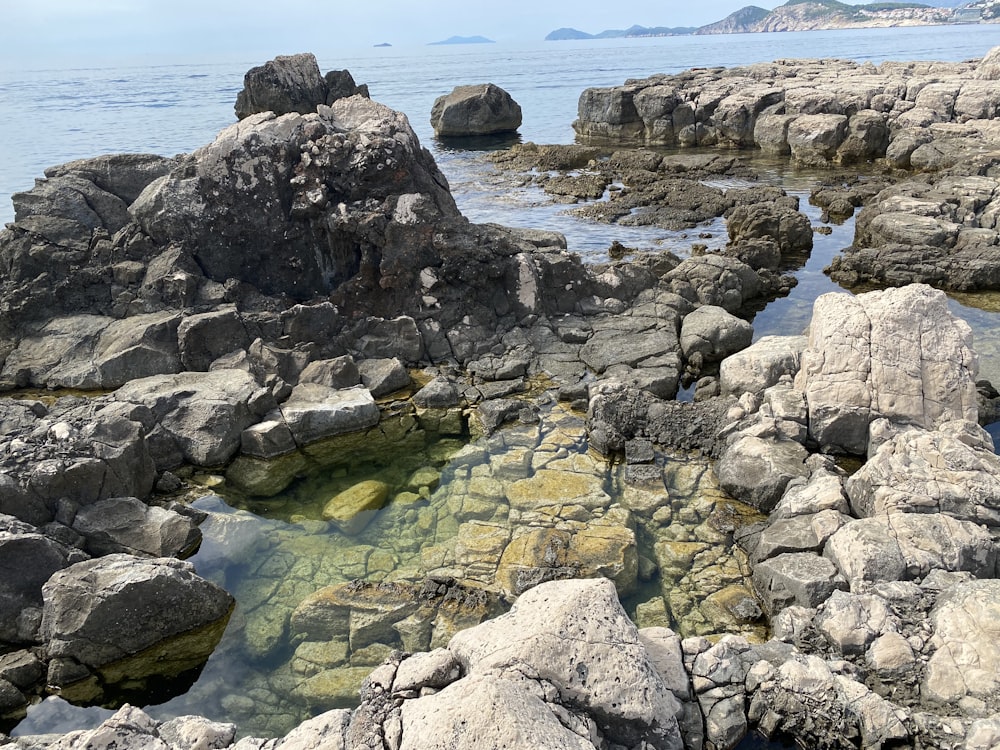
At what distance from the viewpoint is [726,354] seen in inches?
663

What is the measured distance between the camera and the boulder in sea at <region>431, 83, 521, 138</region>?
186 ft

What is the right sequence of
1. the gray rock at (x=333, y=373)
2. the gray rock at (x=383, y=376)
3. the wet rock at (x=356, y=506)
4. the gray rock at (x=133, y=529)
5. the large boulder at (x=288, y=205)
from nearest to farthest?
the gray rock at (x=133, y=529)
the wet rock at (x=356, y=506)
the gray rock at (x=333, y=373)
the gray rock at (x=383, y=376)
the large boulder at (x=288, y=205)

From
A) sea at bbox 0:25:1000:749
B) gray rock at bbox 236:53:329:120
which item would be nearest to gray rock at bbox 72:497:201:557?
sea at bbox 0:25:1000:749

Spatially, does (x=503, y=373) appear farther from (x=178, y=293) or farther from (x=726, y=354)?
(x=178, y=293)

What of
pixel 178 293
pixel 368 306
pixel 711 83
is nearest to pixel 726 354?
pixel 368 306

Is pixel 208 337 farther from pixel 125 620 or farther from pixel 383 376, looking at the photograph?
pixel 125 620

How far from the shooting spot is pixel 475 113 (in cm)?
5681

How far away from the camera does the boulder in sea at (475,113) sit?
56750mm

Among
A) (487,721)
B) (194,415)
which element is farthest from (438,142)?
(487,721)

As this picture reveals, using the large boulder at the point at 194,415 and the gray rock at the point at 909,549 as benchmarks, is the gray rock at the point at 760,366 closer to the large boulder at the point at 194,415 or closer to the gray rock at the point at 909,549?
the gray rock at the point at 909,549

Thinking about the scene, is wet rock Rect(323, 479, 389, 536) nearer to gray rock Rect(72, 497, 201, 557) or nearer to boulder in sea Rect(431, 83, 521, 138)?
gray rock Rect(72, 497, 201, 557)

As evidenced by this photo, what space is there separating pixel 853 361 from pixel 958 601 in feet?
18.3

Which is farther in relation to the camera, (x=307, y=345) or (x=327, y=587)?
(x=307, y=345)

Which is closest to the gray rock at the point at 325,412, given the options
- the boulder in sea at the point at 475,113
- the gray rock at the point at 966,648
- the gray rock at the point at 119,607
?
the gray rock at the point at 119,607
